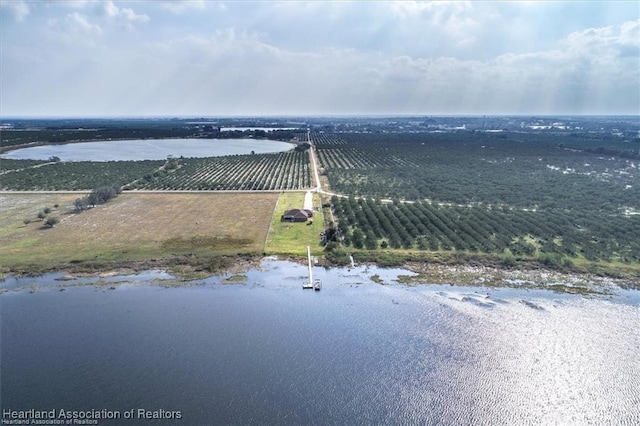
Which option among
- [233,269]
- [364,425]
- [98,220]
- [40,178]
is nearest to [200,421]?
[364,425]

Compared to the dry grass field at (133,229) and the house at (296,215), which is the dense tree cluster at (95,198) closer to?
the dry grass field at (133,229)

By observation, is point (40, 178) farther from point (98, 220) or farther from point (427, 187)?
point (427, 187)

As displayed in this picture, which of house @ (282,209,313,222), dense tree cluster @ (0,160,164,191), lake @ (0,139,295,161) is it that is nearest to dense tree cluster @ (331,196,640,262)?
house @ (282,209,313,222)

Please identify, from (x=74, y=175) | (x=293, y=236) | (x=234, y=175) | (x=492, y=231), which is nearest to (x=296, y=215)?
(x=293, y=236)

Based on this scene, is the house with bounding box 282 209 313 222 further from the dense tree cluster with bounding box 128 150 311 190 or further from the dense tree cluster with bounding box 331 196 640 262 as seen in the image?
the dense tree cluster with bounding box 128 150 311 190

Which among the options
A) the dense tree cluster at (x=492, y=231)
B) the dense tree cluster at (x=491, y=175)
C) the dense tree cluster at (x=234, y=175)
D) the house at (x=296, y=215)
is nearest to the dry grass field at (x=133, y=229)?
the house at (x=296, y=215)

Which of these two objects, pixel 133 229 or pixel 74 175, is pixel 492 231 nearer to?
pixel 133 229
